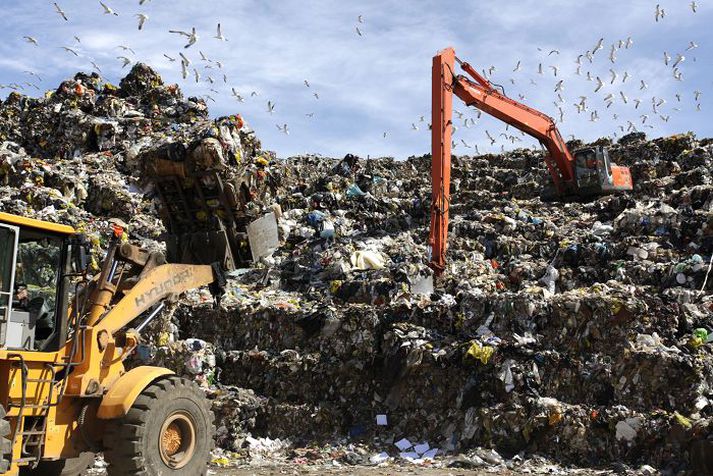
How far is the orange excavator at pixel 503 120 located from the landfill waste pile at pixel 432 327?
847mm

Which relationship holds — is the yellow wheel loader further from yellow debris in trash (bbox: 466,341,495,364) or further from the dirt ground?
yellow debris in trash (bbox: 466,341,495,364)

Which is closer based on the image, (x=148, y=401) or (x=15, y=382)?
(x=15, y=382)

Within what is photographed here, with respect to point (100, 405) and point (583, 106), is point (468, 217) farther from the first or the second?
point (100, 405)

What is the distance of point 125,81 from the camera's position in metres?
16.2

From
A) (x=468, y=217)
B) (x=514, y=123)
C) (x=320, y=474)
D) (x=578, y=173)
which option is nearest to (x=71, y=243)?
(x=320, y=474)

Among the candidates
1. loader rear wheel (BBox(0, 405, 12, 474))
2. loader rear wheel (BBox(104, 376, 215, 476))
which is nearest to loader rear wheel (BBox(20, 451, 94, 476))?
loader rear wheel (BBox(104, 376, 215, 476))

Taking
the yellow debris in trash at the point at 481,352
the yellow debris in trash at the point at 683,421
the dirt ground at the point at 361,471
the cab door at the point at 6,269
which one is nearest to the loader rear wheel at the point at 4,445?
the cab door at the point at 6,269

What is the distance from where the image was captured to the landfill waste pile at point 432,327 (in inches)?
254

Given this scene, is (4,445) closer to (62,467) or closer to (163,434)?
(163,434)

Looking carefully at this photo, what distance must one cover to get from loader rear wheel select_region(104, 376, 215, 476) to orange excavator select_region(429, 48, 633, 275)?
235 inches

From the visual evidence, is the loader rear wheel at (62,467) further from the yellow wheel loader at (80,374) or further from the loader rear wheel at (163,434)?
the loader rear wheel at (163,434)

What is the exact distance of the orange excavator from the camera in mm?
10648

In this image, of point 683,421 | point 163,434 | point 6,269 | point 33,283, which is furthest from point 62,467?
point 683,421

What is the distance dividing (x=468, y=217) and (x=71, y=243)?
31.1 ft
